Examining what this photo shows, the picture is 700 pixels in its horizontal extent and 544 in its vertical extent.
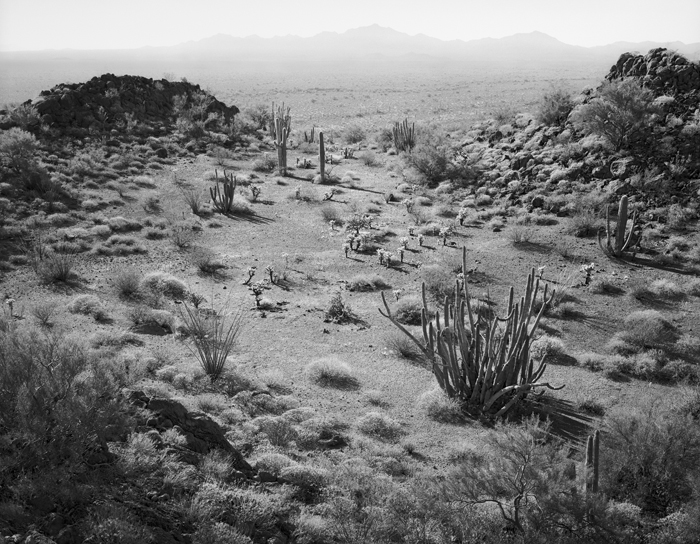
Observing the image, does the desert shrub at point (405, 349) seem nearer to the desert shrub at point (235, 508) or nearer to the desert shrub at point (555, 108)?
the desert shrub at point (235, 508)

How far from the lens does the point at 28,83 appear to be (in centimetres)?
7738

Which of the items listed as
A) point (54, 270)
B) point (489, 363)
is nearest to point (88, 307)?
point (54, 270)

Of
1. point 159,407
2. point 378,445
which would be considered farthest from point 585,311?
point 159,407

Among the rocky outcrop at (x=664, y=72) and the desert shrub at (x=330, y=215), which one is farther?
the rocky outcrop at (x=664, y=72)

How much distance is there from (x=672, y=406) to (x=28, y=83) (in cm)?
8631

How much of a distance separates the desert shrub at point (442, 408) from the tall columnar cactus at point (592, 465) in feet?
9.15

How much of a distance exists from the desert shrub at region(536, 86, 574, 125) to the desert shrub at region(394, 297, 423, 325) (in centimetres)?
1605

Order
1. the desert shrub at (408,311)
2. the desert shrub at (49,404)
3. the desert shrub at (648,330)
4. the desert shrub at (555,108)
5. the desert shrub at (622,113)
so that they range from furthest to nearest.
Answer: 1. the desert shrub at (555,108)
2. the desert shrub at (622,113)
3. the desert shrub at (408,311)
4. the desert shrub at (648,330)
5. the desert shrub at (49,404)

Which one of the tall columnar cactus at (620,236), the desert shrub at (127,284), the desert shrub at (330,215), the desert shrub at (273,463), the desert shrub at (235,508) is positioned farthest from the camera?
the desert shrub at (330,215)

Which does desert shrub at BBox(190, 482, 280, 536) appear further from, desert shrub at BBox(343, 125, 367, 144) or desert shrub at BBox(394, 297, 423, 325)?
desert shrub at BBox(343, 125, 367, 144)

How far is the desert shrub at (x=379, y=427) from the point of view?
9328 millimetres

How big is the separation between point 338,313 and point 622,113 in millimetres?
14551

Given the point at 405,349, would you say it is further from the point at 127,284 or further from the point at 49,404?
the point at 49,404

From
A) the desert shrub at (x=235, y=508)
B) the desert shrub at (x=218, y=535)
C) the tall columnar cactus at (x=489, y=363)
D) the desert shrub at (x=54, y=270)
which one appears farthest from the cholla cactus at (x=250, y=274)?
the desert shrub at (x=218, y=535)
